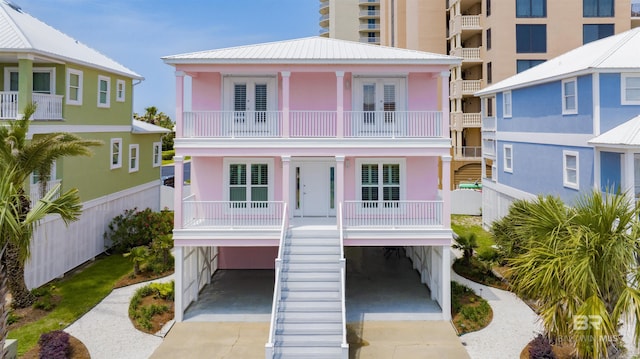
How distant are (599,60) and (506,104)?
8488 mm

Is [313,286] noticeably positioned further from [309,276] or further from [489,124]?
[489,124]

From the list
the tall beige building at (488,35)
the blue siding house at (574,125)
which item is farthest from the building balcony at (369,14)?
the blue siding house at (574,125)

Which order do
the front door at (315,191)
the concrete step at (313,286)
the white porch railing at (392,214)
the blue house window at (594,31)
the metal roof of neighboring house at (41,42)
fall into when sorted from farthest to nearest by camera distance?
the blue house window at (594,31), the front door at (315,191), the metal roof of neighboring house at (41,42), the white porch railing at (392,214), the concrete step at (313,286)

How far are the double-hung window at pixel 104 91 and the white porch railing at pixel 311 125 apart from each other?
1083cm

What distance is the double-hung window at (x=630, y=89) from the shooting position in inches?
653

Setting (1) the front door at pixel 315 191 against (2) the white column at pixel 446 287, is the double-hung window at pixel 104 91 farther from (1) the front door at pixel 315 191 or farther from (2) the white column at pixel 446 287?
(2) the white column at pixel 446 287

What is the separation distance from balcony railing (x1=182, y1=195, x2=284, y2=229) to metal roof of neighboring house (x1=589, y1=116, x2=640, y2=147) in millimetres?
11705

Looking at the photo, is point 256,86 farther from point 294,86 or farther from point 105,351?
point 105,351

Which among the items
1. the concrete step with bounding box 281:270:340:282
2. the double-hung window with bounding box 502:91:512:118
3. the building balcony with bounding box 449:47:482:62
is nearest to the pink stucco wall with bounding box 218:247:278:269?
the concrete step with bounding box 281:270:340:282

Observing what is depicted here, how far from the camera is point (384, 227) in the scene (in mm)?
15523

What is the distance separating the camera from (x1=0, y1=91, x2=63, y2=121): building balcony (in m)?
16.9

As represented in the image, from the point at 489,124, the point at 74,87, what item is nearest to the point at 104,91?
the point at 74,87

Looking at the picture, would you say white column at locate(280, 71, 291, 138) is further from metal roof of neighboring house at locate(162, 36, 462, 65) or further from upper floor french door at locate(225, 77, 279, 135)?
upper floor french door at locate(225, 77, 279, 135)

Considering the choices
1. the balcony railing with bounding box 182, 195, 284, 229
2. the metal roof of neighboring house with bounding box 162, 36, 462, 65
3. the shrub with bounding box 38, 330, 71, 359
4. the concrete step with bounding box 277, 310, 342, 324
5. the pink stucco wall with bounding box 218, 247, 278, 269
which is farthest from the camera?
the pink stucco wall with bounding box 218, 247, 278, 269
